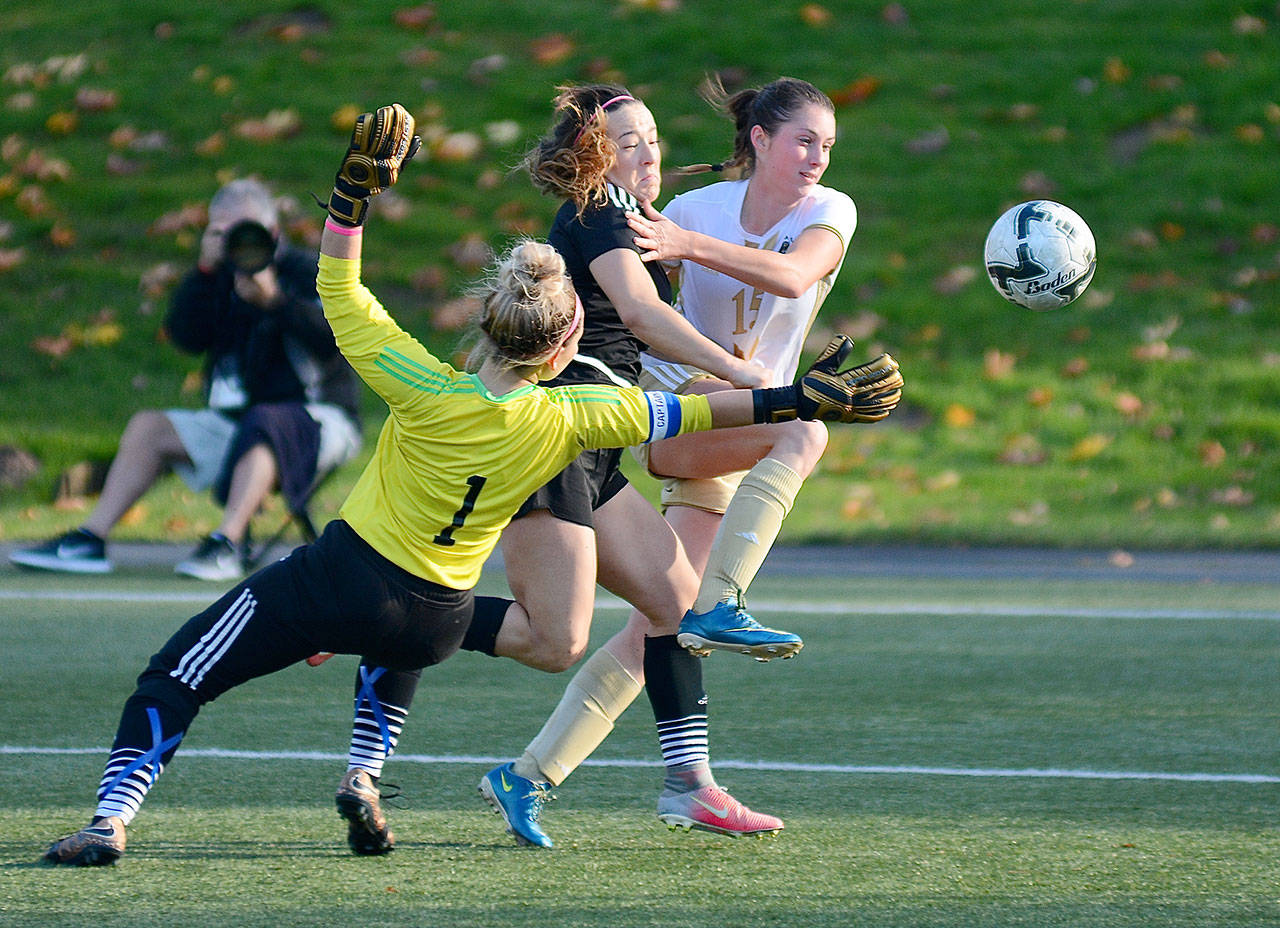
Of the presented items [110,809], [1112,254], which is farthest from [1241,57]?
[110,809]

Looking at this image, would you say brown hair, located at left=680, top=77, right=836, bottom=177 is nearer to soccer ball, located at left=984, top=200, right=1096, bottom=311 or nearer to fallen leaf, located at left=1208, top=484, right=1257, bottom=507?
soccer ball, located at left=984, top=200, right=1096, bottom=311

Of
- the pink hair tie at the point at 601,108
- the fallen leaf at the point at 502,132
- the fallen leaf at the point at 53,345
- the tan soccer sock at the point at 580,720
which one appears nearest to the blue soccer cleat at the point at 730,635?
the tan soccer sock at the point at 580,720

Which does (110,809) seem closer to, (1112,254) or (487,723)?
(487,723)

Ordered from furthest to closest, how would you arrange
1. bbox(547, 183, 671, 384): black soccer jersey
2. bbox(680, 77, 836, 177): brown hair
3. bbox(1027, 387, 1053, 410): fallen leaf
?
bbox(1027, 387, 1053, 410): fallen leaf → bbox(680, 77, 836, 177): brown hair → bbox(547, 183, 671, 384): black soccer jersey

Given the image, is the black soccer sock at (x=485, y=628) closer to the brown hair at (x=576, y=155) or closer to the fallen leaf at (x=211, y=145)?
the brown hair at (x=576, y=155)

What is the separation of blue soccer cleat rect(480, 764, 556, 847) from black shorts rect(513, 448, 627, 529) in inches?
26.3

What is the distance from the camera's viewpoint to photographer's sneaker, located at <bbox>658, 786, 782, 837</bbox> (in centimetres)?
413

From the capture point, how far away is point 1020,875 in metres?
3.79

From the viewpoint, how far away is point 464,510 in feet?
12.2

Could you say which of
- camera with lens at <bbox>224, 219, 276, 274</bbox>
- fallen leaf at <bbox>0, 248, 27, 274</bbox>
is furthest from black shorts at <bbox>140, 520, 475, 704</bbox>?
fallen leaf at <bbox>0, 248, 27, 274</bbox>

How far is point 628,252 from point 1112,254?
10.6 meters

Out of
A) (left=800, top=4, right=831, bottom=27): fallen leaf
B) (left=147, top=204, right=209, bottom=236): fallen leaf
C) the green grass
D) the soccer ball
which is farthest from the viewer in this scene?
(left=800, top=4, right=831, bottom=27): fallen leaf

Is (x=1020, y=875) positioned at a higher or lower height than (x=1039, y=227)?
lower

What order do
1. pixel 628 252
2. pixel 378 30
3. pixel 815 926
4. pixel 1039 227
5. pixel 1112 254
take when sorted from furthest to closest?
pixel 378 30, pixel 1112 254, pixel 1039 227, pixel 628 252, pixel 815 926
